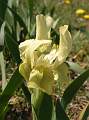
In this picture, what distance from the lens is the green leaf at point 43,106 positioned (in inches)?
49.9

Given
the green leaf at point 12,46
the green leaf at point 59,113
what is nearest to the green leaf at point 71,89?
the green leaf at point 59,113

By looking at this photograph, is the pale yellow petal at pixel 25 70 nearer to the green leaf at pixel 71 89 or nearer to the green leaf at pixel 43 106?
the green leaf at pixel 43 106

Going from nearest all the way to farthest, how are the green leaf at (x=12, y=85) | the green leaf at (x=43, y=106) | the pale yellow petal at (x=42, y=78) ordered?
the pale yellow petal at (x=42, y=78), the green leaf at (x=43, y=106), the green leaf at (x=12, y=85)

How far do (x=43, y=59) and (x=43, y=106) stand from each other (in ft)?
0.60

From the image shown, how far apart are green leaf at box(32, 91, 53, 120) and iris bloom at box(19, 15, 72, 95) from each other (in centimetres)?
10

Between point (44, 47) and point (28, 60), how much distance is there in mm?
59

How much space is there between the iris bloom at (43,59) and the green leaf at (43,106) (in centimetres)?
10

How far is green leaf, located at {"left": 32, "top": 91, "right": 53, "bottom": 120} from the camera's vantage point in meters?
1.27

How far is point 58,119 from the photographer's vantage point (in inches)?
51.8

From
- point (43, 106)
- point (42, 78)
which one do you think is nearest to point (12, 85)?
point (43, 106)

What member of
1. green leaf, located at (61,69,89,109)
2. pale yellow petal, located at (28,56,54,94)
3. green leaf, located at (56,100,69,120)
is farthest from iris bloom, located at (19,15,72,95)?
green leaf, located at (61,69,89,109)

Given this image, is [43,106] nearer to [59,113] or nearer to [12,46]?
[59,113]

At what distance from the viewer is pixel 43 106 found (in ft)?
4.25

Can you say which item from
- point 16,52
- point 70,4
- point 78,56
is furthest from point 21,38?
point 70,4
